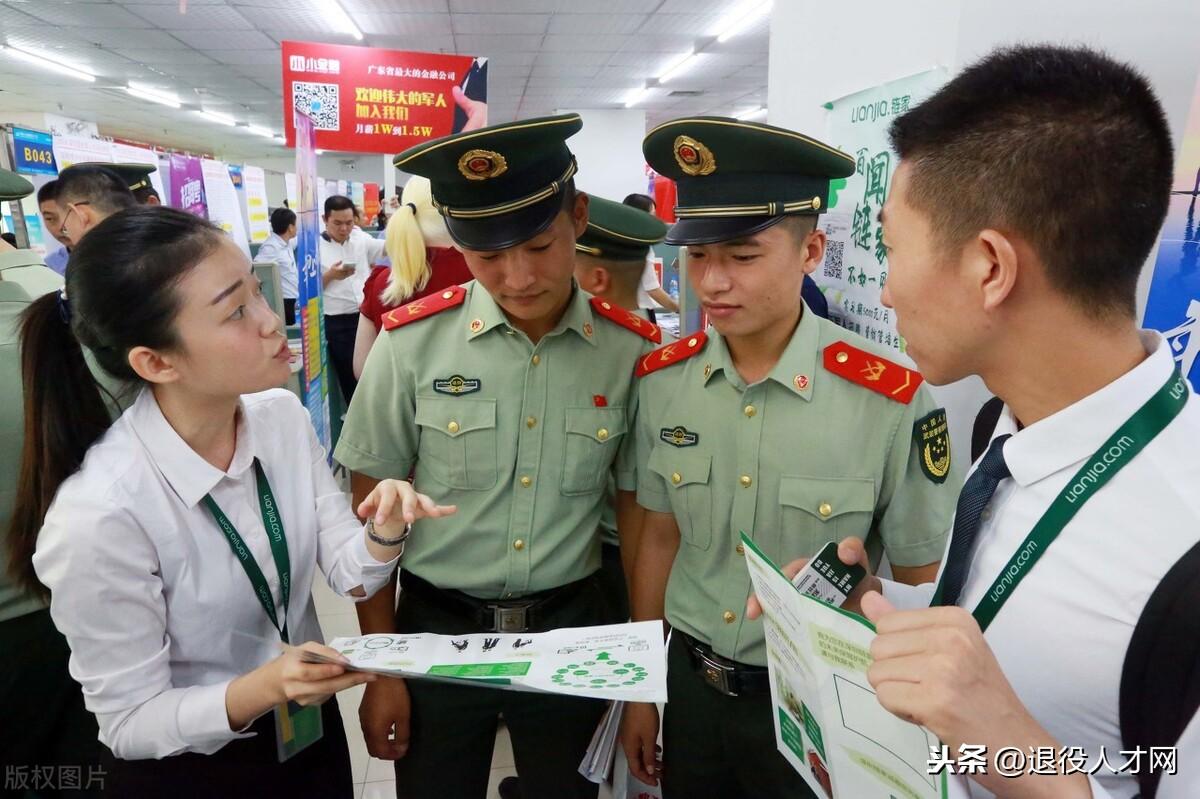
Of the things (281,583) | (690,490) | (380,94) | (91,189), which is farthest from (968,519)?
(380,94)

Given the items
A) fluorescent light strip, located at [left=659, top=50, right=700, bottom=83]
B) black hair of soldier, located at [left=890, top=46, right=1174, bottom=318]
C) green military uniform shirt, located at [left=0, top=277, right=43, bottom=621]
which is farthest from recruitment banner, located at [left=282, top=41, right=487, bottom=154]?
fluorescent light strip, located at [left=659, top=50, right=700, bottom=83]

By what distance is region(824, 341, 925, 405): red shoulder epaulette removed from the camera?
1235 mm

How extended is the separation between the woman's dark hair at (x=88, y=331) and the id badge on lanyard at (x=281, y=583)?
233mm

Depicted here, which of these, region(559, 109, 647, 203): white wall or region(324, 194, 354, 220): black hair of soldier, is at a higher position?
region(559, 109, 647, 203): white wall

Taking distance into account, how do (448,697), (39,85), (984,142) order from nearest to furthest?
(984,142), (448,697), (39,85)

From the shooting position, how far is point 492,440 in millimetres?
1431

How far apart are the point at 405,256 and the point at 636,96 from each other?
33.9ft

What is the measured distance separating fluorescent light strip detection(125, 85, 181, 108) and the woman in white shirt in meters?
12.8

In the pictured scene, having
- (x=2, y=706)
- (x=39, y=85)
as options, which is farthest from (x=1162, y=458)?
(x=39, y=85)

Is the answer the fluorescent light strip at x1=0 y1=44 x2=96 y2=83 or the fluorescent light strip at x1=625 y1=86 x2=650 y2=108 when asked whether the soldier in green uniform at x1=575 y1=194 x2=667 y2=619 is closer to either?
the fluorescent light strip at x1=625 y1=86 x2=650 y2=108

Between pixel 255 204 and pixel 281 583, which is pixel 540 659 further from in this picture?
pixel 255 204

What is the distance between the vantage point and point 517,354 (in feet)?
4.79

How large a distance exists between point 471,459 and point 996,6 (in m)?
1.38

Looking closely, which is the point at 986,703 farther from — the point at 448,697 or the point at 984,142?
the point at 448,697
